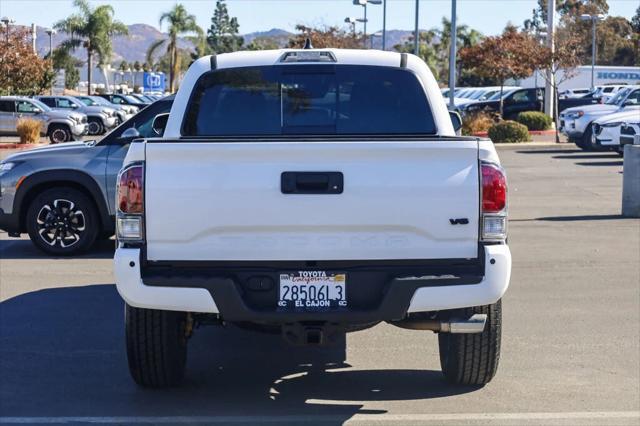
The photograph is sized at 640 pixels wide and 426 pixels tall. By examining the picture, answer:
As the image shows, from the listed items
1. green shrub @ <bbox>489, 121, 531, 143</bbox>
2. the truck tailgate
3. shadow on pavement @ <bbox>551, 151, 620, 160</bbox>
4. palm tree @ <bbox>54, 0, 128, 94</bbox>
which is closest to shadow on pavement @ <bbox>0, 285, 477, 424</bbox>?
the truck tailgate

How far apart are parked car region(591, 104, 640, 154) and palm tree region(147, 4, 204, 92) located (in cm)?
5694

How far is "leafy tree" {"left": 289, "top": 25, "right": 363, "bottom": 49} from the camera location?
2260 inches

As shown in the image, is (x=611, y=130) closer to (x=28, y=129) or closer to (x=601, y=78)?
(x=28, y=129)

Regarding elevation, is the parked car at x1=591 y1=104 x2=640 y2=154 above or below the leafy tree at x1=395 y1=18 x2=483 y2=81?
below

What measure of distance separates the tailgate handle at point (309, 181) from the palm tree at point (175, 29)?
7716cm

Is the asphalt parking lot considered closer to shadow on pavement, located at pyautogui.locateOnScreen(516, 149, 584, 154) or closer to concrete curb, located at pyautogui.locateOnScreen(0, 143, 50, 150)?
shadow on pavement, located at pyautogui.locateOnScreen(516, 149, 584, 154)

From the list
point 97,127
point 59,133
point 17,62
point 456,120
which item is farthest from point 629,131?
point 17,62

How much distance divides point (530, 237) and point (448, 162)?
8433 millimetres

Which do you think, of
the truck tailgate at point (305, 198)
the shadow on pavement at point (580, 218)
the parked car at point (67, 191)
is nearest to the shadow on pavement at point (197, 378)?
the truck tailgate at point (305, 198)

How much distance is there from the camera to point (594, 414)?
6414mm

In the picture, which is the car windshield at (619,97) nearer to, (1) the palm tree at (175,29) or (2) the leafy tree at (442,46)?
(1) the palm tree at (175,29)

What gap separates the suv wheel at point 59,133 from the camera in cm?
3794

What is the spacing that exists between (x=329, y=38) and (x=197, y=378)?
5241 cm

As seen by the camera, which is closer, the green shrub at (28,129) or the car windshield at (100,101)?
the green shrub at (28,129)
